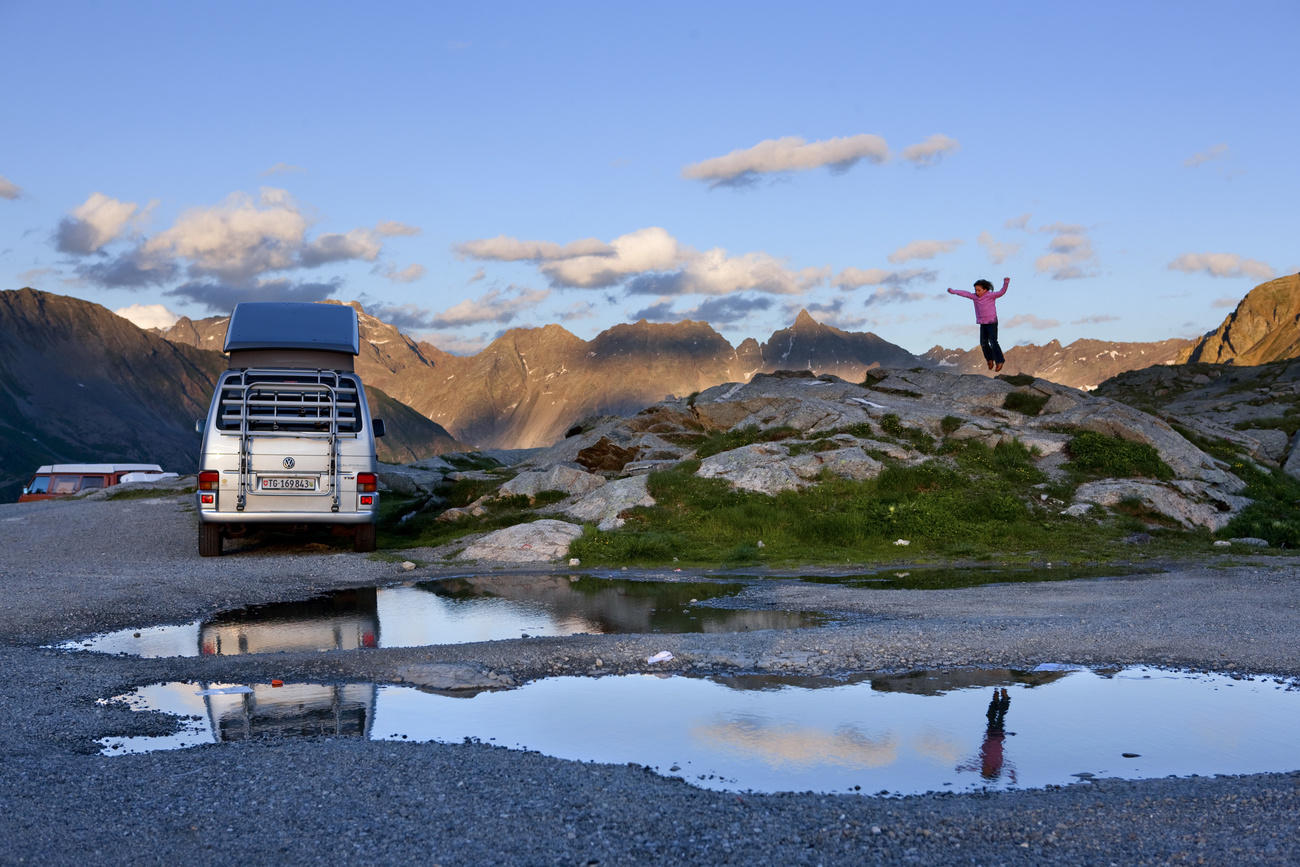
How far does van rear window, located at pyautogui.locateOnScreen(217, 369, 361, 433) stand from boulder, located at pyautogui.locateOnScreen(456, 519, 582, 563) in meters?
Answer: 3.92

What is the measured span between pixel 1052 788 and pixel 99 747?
731 cm

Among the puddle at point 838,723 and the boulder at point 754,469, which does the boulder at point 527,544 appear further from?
the puddle at point 838,723

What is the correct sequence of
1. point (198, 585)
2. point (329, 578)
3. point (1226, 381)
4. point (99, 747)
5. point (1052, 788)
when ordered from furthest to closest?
point (1226, 381) → point (329, 578) → point (198, 585) → point (99, 747) → point (1052, 788)

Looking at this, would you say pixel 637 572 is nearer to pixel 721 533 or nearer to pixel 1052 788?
pixel 721 533

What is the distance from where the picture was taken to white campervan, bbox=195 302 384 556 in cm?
2072

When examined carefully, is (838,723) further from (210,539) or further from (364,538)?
(210,539)

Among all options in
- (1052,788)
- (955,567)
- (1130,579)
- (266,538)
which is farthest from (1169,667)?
(266,538)

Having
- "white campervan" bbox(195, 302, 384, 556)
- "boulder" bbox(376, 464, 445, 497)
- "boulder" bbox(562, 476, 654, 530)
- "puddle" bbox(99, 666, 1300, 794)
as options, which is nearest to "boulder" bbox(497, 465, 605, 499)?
"boulder" bbox(562, 476, 654, 530)

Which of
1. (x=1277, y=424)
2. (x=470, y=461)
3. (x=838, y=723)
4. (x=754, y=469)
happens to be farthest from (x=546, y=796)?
(x=470, y=461)

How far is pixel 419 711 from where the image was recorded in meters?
9.29

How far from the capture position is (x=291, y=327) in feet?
76.8

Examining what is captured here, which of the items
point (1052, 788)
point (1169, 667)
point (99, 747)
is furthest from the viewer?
point (1169, 667)

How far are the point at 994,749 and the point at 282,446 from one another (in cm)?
1663

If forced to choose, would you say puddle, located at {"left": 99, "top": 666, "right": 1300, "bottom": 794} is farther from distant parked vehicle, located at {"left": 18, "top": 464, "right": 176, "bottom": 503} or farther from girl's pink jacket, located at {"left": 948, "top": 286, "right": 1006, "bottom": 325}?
distant parked vehicle, located at {"left": 18, "top": 464, "right": 176, "bottom": 503}
